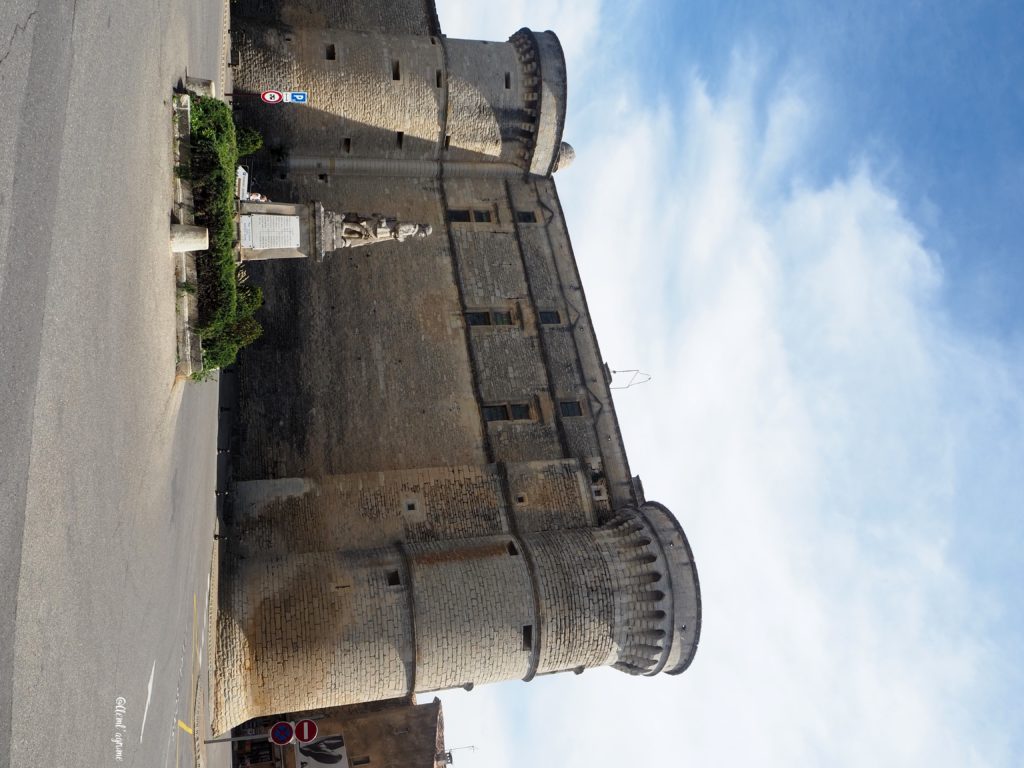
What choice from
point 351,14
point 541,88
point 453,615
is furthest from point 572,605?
point 351,14

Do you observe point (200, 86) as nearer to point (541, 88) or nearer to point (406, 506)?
point (406, 506)

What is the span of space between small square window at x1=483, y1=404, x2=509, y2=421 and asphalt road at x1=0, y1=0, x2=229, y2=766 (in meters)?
8.54

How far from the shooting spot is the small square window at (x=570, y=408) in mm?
17331

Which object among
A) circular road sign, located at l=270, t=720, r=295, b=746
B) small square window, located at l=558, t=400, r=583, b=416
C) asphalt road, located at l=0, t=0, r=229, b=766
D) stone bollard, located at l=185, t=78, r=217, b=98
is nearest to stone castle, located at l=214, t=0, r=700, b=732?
small square window, located at l=558, t=400, r=583, b=416

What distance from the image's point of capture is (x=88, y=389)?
5.64m

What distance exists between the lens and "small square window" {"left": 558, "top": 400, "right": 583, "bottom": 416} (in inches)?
682

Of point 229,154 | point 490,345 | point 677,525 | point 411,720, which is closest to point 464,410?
point 490,345

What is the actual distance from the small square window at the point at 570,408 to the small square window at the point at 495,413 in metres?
1.31

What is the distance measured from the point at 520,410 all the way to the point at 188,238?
31.5 feet

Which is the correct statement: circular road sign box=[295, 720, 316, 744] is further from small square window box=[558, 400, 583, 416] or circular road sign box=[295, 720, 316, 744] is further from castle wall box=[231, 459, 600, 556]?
small square window box=[558, 400, 583, 416]

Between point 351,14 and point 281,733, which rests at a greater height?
point 351,14

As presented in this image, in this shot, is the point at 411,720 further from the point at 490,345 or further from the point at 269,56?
the point at 269,56

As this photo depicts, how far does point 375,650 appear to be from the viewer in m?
13.0

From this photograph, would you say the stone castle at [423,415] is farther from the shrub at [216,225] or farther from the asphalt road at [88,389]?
the shrub at [216,225]
